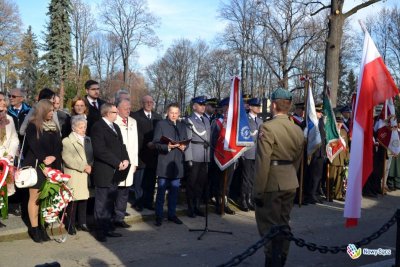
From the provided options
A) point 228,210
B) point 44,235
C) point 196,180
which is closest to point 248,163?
point 228,210

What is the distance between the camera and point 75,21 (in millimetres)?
56781

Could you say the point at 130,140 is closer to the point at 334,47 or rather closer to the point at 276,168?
the point at 276,168

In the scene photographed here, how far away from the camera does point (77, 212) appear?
7.45 meters

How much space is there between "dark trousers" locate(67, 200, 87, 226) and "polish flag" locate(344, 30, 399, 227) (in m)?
4.23

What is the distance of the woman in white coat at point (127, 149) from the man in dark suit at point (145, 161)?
82cm

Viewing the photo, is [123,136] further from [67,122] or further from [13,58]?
[13,58]

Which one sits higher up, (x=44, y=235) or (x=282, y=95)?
(x=282, y=95)

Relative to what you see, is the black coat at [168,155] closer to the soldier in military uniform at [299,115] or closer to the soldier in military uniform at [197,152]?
the soldier in military uniform at [197,152]

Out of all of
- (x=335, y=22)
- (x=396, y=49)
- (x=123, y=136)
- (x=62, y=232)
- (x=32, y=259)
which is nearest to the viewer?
(x=32, y=259)

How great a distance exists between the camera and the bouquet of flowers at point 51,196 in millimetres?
6480

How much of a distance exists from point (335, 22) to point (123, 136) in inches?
Result: 471

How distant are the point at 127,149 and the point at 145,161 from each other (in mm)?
1105

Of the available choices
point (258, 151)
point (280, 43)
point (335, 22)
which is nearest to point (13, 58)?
point (280, 43)

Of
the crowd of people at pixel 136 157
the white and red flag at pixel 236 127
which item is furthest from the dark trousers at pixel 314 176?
the white and red flag at pixel 236 127
